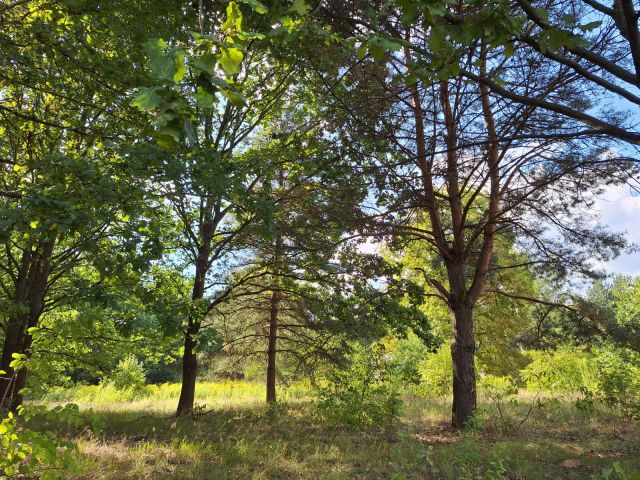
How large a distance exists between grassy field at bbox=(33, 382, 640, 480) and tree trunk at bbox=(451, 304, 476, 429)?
45 cm

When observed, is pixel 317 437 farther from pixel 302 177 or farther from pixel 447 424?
pixel 302 177

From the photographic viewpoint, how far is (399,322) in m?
8.82

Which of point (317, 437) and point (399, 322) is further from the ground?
point (399, 322)

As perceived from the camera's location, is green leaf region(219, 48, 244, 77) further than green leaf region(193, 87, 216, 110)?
Yes

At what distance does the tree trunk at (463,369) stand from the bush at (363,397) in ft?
4.96

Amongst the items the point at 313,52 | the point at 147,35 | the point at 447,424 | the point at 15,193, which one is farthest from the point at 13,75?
the point at 447,424

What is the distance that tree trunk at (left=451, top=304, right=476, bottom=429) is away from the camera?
8.51 metres

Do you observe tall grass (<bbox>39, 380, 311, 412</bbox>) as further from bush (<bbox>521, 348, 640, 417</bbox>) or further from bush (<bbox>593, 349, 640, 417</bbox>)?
bush (<bbox>593, 349, 640, 417</bbox>)

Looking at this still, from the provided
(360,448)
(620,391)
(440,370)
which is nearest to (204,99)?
(360,448)

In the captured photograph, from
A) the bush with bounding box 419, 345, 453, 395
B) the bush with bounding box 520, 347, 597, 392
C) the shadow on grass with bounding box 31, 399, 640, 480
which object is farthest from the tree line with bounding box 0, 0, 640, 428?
the bush with bounding box 419, 345, 453, 395

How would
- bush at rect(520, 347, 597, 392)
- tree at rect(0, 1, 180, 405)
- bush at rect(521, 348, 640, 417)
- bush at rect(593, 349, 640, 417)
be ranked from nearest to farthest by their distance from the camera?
tree at rect(0, 1, 180, 405) < bush at rect(593, 349, 640, 417) < bush at rect(521, 348, 640, 417) < bush at rect(520, 347, 597, 392)

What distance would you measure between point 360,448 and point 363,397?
283cm

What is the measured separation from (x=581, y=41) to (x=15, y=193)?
Result: 593 centimetres

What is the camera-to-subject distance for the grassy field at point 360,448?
16.8ft
